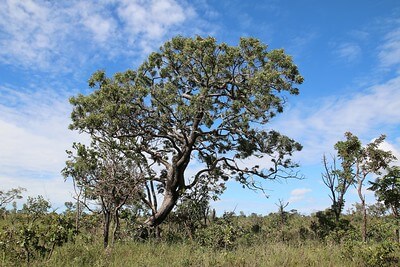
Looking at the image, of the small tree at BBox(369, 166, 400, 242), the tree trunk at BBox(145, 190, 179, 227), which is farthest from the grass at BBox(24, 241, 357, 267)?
the tree trunk at BBox(145, 190, 179, 227)

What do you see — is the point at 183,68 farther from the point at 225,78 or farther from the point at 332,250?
the point at 332,250

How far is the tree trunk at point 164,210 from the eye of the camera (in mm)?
15734

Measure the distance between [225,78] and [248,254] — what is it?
353 inches

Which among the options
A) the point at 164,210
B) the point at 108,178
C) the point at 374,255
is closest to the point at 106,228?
the point at 108,178

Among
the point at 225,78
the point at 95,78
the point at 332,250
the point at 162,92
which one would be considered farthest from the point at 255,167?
the point at 95,78

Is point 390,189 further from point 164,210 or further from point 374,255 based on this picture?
point 164,210

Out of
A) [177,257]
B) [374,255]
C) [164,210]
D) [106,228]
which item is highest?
[164,210]

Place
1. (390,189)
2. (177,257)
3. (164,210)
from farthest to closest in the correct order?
1. (164,210)
2. (390,189)
3. (177,257)

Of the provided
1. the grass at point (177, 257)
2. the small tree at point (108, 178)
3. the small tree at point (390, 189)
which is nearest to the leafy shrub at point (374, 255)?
the grass at point (177, 257)

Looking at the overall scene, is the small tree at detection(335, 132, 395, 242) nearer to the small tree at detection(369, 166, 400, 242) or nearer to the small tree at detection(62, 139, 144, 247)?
the small tree at detection(369, 166, 400, 242)

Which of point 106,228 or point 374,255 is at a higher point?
point 106,228

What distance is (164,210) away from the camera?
15.8 m

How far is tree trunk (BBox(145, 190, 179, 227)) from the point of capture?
15.7 meters

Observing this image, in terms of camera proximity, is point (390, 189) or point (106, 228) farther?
point (390, 189)
